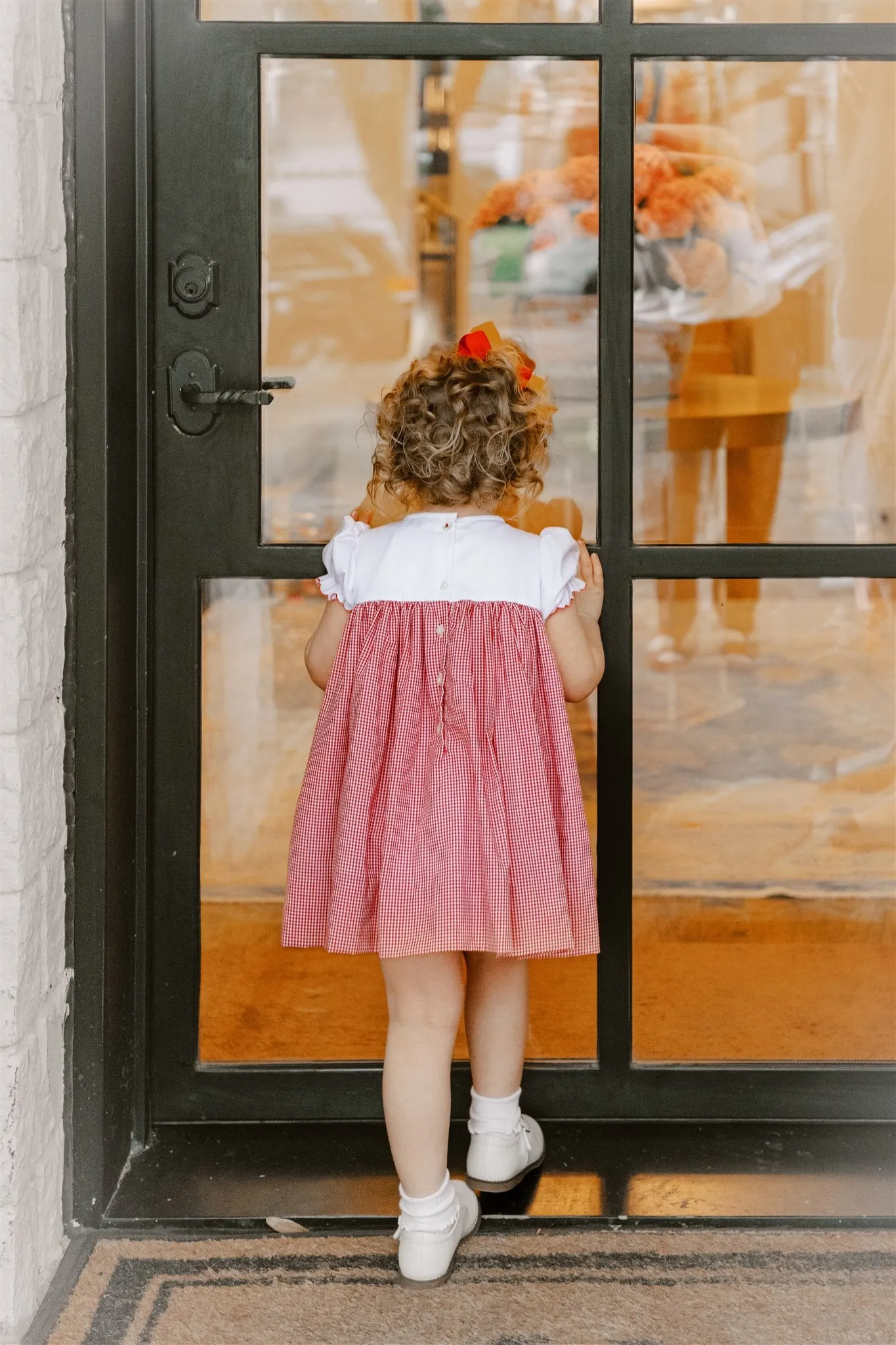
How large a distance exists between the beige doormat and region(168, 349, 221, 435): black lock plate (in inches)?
44.6

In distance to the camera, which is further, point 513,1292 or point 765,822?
point 765,822

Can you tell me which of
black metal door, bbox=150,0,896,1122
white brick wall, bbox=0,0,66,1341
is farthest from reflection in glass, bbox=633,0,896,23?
white brick wall, bbox=0,0,66,1341

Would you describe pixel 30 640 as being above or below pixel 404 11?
below

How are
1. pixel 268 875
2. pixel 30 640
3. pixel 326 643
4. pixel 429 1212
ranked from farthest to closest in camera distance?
1. pixel 268 875
2. pixel 326 643
3. pixel 429 1212
4. pixel 30 640

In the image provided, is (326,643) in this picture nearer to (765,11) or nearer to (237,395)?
(237,395)

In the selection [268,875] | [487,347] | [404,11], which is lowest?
[268,875]

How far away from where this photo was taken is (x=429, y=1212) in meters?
1.68

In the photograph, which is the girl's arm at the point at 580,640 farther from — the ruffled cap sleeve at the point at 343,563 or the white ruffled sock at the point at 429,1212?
the white ruffled sock at the point at 429,1212

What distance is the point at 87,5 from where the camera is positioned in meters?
1.67

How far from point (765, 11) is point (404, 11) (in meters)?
0.52

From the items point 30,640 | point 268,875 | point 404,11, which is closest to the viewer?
point 30,640

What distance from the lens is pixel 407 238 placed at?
6.43ft

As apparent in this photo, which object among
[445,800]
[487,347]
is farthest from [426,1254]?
[487,347]

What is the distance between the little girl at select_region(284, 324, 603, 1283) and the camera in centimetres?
165
